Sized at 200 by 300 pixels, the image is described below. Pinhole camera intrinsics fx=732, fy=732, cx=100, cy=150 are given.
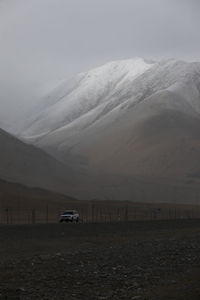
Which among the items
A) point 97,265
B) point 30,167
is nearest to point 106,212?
point 97,265

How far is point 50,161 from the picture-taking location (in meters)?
162

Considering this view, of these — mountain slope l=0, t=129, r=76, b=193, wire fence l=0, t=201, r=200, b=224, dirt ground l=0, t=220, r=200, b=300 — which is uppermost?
mountain slope l=0, t=129, r=76, b=193

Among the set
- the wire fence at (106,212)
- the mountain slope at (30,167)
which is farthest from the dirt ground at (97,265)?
the mountain slope at (30,167)

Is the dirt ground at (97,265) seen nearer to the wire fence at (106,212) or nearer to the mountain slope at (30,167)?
the wire fence at (106,212)

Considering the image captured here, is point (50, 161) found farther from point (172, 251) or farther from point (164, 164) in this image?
point (172, 251)

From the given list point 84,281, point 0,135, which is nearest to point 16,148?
point 0,135

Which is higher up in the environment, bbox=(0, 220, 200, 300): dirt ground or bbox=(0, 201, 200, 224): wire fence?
bbox=(0, 201, 200, 224): wire fence

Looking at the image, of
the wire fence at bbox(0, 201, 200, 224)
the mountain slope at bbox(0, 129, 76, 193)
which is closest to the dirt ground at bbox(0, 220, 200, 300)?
the wire fence at bbox(0, 201, 200, 224)

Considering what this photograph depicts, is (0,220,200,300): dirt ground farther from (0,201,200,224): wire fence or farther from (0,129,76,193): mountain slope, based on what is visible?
(0,129,76,193): mountain slope

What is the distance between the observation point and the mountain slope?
140375 mm

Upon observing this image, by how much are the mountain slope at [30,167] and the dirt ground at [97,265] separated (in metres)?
91.2

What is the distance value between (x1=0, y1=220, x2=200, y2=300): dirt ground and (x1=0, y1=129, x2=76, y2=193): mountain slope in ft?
299

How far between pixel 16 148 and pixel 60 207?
227ft

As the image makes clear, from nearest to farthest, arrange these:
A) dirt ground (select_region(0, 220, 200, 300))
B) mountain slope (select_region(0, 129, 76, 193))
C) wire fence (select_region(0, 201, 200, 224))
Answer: dirt ground (select_region(0, 220, 200, 300)), wire fence (select_region(0, 201, 200, 224)), mountain slope (select_region(0, 129, 76, 193))
